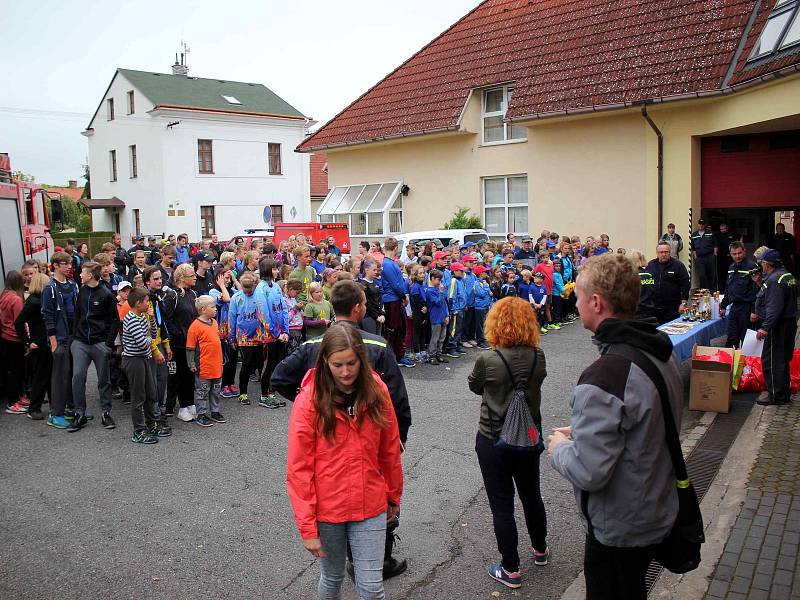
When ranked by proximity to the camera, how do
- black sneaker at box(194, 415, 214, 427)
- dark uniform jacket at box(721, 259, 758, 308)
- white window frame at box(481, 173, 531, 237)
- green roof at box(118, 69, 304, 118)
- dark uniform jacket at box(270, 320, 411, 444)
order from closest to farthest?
dark uniform jacket at box(270, 320, 411, 444), black sneaker at box(194, 415, 214, 427), dark uniform jacket at box(721, 259, 758, 308), white window frame at box(481, 173, 531, 237), green roof at box(118, 69, 304, 118)

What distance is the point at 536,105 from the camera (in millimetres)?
21344

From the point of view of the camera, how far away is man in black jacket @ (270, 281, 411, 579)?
4355 millimetres

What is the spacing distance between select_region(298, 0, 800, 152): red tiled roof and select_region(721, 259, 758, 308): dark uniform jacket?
375 inches

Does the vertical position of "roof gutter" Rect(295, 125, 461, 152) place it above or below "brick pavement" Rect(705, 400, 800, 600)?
above

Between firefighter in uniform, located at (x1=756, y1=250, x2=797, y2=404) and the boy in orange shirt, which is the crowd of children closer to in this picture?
the boy in orange shirt

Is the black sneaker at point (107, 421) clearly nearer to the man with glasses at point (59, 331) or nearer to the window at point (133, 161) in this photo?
the man with glasses at point (59, 331)

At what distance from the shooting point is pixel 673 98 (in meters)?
18.4

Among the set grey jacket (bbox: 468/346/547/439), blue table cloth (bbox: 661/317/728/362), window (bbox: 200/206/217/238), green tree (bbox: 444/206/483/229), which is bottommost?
blue table cloth (bbox: 661/317/728/362)

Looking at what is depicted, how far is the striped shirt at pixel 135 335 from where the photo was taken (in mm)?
7816

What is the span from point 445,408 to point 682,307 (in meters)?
4.21

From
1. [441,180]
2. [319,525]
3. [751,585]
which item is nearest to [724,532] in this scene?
[751,585]

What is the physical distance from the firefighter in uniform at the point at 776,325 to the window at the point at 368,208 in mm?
18037

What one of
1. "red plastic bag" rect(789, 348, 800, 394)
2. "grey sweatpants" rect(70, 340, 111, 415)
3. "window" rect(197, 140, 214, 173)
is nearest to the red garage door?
"red plastic bag" rect(789, 348, 800, 394)

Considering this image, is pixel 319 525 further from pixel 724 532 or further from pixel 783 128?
pixel 783 128
